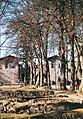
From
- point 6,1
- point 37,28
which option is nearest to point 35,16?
point 37,28

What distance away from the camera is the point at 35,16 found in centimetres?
3316

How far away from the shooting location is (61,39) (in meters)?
32.1

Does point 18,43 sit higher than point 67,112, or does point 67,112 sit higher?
point 18,43

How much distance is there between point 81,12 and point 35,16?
8.71 meters

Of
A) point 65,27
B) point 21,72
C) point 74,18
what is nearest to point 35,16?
point 65,27

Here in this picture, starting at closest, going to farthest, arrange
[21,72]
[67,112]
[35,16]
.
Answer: [67,112]
[35,16]
[21,72]

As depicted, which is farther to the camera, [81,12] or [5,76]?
[5,76]

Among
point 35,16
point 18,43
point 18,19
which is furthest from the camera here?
point 18,43

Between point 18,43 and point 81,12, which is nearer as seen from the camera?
point 81,12

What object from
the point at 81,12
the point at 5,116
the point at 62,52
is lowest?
the point at 5,116

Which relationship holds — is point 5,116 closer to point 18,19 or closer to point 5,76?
point 18,19

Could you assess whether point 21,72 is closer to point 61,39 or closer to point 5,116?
point 61,39

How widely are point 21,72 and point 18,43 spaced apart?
38220mm

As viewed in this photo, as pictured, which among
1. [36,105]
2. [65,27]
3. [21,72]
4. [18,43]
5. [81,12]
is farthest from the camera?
[21,72]
